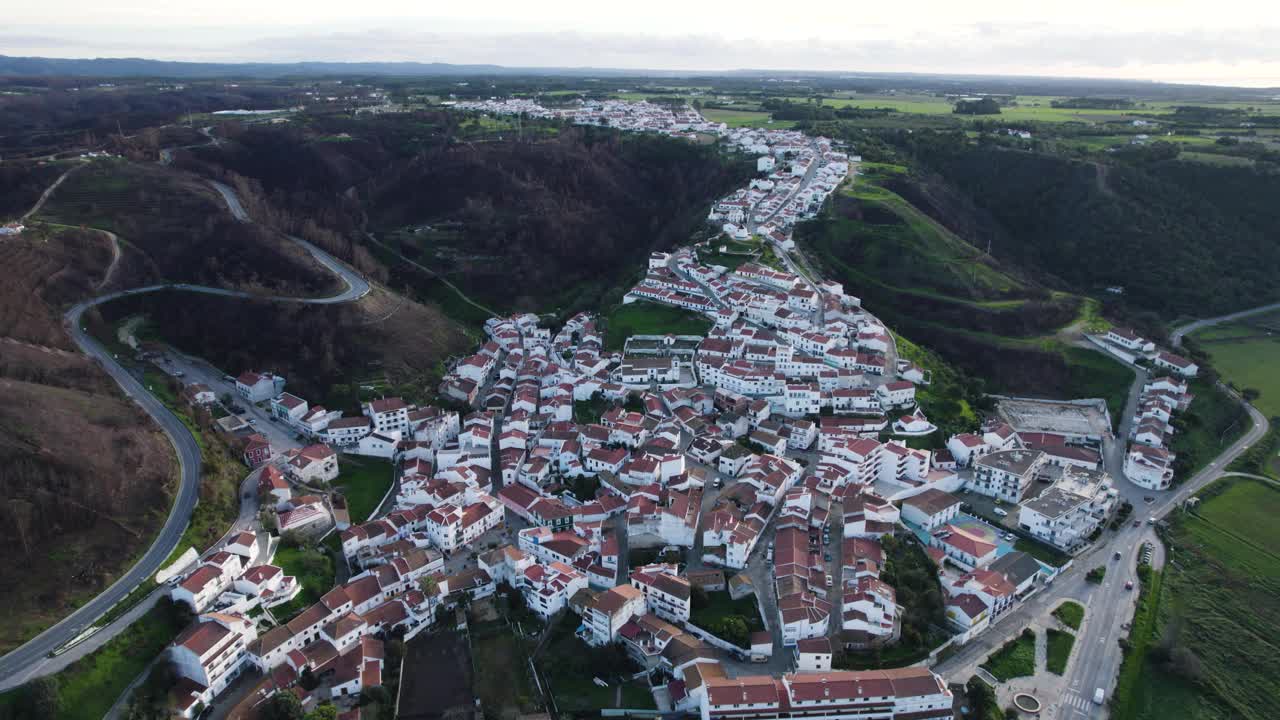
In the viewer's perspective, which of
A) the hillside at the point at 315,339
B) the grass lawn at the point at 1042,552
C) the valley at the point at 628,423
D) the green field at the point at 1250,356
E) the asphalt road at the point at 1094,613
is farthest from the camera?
the green field at the point at 1250,356

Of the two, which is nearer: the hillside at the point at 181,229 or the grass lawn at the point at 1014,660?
the grass lawn at the point at 1014,660

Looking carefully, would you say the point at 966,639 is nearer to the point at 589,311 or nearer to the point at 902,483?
the point at 902,483

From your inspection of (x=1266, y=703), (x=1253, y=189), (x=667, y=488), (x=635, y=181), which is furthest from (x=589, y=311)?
(x=1253, y=189)

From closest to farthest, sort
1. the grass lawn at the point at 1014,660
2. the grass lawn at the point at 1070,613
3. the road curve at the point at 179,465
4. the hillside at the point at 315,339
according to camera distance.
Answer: the road curve at the point at 179,465 < the grass lawn at the point at 1014,660 < the grass lawn at the point at 1070,613 < the hillside at the point at 315,339

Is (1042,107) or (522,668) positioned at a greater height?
(1042,107)

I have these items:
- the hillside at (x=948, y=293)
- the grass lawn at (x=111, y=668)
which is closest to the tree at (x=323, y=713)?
the grass lawn at (x=111, y=668)

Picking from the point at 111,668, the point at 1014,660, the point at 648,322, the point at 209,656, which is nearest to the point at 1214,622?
the point at 1014,660

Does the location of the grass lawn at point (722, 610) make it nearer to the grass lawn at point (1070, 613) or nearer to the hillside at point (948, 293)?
the grass lawn at point (1070, 613)

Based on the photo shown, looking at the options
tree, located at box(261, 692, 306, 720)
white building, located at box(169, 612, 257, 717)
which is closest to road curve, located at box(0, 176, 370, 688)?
white building, located at box(169, 612, 257, 717)
